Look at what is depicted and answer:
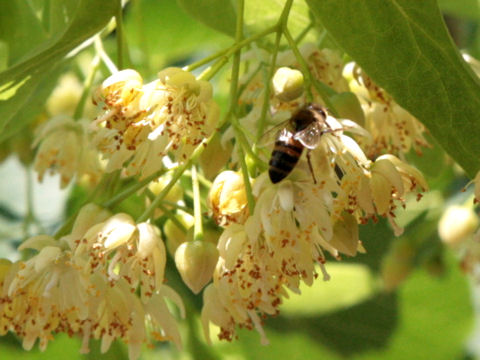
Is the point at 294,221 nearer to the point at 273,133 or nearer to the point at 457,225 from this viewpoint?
the point at 273,133

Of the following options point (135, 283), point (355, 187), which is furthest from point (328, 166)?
point (135, 283)

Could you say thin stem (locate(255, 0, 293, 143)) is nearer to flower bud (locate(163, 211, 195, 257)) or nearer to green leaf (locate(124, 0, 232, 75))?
flower bud (locate(163, 211, 195, 257))

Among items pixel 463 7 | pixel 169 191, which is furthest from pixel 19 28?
pixel 463 7

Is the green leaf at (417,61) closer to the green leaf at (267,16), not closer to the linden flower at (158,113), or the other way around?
the linden flower at (158,113)

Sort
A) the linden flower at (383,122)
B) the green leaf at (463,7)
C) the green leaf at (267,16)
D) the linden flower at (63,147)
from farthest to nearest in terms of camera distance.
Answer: the green leaf at (463,7), the linden flower at (63,147), the green leaf at (267,16), the linden flower at (383,122)

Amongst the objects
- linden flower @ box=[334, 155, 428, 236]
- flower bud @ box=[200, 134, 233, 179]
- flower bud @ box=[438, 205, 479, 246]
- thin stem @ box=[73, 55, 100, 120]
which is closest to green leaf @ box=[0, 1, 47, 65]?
thin stem @ box=[73, 55, 100, 120]

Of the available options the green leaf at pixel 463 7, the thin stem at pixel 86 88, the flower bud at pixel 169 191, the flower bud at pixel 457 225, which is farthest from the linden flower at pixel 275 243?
the green leaf at pixel 463 7

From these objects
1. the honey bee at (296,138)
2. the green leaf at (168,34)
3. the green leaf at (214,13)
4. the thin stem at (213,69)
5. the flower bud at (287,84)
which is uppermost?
the thin stem at (213,69)
